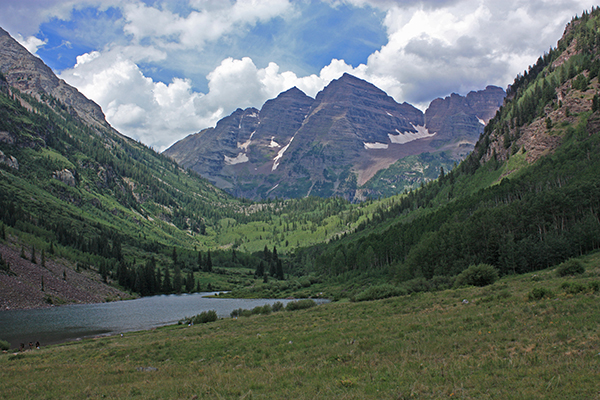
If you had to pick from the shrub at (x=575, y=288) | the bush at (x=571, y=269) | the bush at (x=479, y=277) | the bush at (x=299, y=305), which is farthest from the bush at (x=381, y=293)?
the shrub at (x=575, y=288)

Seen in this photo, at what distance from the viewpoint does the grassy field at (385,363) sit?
50.5 feet

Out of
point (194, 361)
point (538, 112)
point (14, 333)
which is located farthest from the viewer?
point (538, 112)

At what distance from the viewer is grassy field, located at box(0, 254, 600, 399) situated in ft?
50.5

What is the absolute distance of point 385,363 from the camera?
19953 millimetres

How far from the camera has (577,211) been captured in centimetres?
8719

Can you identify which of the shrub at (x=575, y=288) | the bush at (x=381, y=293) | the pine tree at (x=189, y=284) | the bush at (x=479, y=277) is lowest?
the pine tree at (x=189, y=284)

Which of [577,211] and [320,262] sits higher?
[577,211]

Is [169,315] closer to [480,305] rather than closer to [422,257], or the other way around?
[422,257]

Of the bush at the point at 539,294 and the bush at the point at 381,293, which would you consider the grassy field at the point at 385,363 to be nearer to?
the bush at the point at 539,294

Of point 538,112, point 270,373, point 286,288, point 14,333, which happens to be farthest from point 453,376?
point 538,112

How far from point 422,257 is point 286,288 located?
224 feet

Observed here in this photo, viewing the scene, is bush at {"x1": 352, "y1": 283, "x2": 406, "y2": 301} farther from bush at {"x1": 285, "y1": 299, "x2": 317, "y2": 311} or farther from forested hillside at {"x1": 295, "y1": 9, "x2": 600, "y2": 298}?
bush at {"x1": 285, "y1": 299, "x2": 317, "y2": 311}

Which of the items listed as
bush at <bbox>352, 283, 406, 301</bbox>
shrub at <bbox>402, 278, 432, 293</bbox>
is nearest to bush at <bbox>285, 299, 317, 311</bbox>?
bush at <bbox>352, 283, 406, 301</bbox>

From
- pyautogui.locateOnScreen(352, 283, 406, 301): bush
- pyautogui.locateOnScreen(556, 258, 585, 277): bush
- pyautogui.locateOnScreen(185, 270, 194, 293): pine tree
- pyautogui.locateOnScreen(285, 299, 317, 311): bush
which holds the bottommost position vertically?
pyautogui.locateOnScreen(185, 270, 194, 293): pine tree
